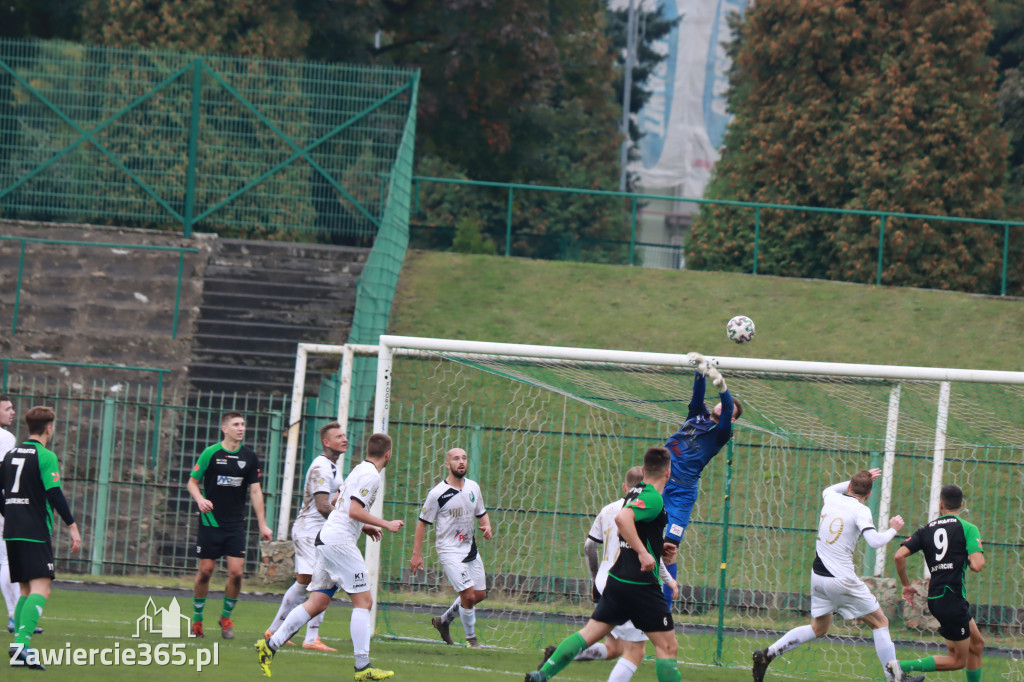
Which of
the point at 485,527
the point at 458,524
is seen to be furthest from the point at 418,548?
the point at 485,527

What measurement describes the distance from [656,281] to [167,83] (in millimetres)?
9115

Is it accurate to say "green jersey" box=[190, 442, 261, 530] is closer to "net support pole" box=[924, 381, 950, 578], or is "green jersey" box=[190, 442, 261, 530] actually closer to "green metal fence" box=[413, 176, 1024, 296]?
"net support pole" box=[924, 381, 950, 578]

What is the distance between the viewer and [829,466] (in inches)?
575

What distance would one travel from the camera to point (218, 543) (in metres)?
9.64

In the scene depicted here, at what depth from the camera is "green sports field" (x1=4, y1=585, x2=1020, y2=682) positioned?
8086 mm

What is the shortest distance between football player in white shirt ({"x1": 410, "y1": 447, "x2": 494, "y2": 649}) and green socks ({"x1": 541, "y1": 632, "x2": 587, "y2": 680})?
108 inches

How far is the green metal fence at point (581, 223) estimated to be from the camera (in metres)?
20.8

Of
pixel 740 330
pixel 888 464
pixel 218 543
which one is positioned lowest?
pixel 218 543

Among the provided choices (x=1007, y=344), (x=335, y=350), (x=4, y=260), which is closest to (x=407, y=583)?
(x=335, y=350)

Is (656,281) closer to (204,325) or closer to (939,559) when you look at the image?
(204,325)

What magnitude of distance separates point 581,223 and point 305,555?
3276 cm

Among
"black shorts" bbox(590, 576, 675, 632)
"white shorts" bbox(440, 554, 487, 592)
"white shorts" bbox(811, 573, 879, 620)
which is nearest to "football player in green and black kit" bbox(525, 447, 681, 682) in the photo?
"black shorts" bbox(590, 576, 675, 632)

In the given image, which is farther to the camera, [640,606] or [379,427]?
[379,427]

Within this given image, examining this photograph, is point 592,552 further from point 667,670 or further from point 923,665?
point 923,665
